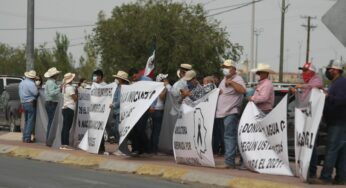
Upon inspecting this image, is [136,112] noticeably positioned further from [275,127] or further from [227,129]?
[275,127]

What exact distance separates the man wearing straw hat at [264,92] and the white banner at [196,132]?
85cm

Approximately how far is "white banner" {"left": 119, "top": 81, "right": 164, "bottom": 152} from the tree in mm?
28227

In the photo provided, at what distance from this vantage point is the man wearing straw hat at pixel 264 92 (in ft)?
40.9

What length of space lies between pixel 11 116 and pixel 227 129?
44.3 ft

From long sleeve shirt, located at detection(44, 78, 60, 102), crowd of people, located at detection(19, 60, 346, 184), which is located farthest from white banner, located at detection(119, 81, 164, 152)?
long sleeve shirt, located at detection(44, 78, 60, 102)

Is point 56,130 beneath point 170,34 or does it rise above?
beneath

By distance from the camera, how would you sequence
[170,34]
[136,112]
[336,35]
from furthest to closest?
[170,34]
[136,112]
[336,35]

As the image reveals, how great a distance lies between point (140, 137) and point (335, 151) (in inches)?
197

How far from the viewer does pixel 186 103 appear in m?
13.9

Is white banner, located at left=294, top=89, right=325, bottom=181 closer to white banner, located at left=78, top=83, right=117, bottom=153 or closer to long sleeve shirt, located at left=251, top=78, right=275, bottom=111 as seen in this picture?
long sleeve shirt, located at left=251, top=78, right=275, bottom=111

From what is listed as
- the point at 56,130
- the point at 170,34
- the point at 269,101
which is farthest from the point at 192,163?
the point at 170,34

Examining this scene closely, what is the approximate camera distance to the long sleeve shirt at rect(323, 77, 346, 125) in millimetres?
10734

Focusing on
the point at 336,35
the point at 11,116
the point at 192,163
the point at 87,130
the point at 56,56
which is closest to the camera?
the point at 336,35

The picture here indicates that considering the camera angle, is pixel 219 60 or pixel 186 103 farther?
pixel 219 60
